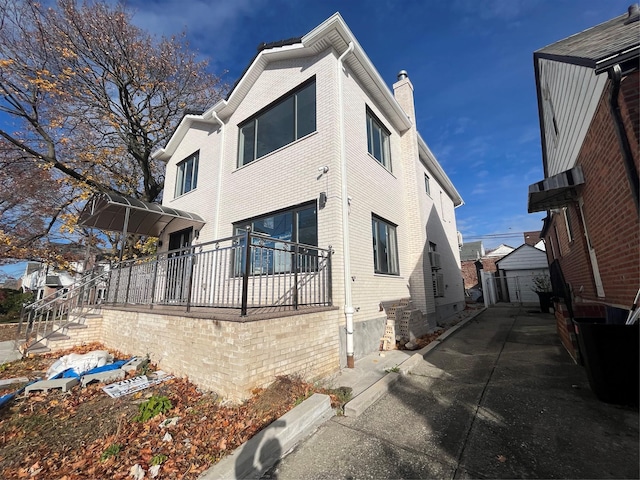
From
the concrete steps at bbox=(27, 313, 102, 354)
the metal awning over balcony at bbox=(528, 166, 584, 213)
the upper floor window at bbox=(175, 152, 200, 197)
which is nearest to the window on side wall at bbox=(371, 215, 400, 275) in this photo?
the metal awning over balcony at bbox=(528, 166, 584, 213)

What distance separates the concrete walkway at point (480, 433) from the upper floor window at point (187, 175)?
9.97 m

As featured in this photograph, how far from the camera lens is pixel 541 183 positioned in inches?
221

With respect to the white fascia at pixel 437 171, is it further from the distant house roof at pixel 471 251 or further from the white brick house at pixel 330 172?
the distant house roof at pixel 471 251

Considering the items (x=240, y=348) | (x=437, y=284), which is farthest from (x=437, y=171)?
(x=240, y=348)

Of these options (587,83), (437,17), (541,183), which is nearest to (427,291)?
(541,183)

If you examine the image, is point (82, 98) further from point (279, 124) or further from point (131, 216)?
point (279, 124)

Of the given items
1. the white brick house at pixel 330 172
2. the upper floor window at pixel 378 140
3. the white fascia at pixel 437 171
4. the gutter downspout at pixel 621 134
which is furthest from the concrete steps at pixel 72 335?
the white fascia at pixel 437 171

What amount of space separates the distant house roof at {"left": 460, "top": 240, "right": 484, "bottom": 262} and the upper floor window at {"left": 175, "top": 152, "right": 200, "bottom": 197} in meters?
27.7

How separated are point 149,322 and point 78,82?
12.3m

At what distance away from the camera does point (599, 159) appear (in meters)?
4.45

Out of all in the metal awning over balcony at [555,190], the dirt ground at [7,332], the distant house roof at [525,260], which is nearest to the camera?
the metal awning over balcony at [555,190]

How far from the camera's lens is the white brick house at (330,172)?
604cm

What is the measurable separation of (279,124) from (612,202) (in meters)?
7.22

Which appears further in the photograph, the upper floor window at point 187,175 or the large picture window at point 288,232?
the upper floor window at point 187,175
